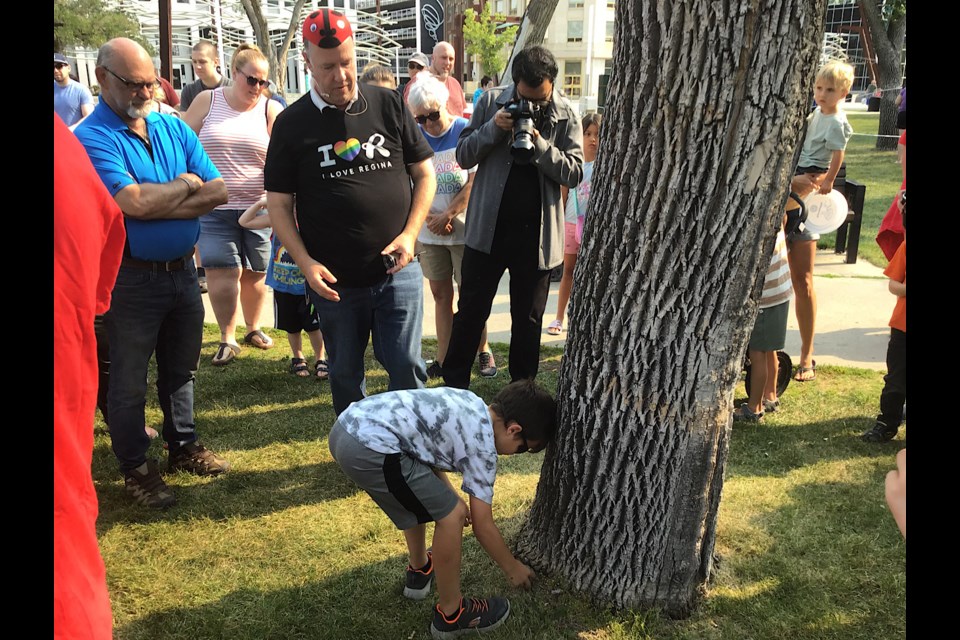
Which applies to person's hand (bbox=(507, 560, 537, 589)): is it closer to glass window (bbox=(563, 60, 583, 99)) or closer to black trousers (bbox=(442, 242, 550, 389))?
black trousers (bbox=(442, 242, 550, 389))

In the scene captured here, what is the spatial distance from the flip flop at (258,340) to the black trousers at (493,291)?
2027 mm

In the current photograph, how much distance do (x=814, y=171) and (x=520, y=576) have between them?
11.8 feet

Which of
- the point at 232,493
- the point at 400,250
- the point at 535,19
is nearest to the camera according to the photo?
the point at 400,250

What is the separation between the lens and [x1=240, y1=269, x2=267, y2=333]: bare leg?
5652mm

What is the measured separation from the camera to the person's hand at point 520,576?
9.23 ft

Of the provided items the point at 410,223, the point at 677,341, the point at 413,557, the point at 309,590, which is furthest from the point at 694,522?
the point at 410,223

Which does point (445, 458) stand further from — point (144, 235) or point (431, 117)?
point (431, 117)

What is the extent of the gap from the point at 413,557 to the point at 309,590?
45cm

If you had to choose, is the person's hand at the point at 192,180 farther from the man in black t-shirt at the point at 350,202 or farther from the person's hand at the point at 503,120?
the person's hand at the point at 503,120

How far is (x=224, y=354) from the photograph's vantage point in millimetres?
5406

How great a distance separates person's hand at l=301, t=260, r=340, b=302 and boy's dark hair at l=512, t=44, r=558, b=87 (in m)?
1.50

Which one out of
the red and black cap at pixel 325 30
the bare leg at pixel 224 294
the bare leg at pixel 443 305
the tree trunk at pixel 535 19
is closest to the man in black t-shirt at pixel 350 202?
the red and black cap at pixel 325 30

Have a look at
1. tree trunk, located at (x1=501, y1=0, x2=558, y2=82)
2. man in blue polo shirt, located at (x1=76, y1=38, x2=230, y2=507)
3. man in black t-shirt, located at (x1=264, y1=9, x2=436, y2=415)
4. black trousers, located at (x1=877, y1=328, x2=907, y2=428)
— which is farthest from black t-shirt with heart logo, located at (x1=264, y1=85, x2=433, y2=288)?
tree trunk, located at (x1=501, y1=0, x2=558, y2=82)

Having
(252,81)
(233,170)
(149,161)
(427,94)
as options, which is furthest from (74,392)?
(252,81)
